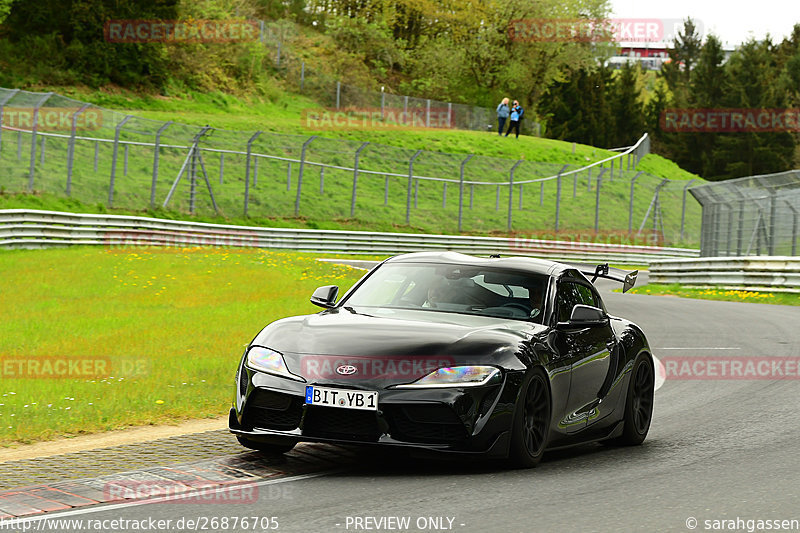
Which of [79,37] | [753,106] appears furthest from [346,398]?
[753,106]

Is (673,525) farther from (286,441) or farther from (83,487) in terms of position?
(83,487)

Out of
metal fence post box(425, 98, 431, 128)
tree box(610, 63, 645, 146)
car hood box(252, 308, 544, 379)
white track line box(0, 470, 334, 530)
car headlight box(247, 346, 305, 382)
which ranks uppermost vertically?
tree box(610, 63, 645, 146)

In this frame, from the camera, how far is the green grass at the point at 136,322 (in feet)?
33.0

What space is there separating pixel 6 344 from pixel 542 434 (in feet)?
28.0

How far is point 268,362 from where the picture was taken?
740cm

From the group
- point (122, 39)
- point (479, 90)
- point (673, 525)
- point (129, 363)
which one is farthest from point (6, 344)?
point (479, 90)

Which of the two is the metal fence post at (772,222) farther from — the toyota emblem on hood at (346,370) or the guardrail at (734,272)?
the toyota emblem on hood at (346,370)

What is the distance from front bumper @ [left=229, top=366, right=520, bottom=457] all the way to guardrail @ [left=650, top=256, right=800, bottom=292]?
2386 centimetres

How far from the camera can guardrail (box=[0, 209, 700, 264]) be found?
98.5 ft

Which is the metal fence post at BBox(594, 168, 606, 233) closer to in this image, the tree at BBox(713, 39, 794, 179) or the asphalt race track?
the asphalt race track

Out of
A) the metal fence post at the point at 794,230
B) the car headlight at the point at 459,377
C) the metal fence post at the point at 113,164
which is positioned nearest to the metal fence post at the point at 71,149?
the metal fence post at the point at 113,164

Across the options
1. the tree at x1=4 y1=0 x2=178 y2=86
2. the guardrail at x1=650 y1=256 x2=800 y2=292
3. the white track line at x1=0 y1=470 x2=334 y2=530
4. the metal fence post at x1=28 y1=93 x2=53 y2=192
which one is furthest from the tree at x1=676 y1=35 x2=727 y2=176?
the white track line at x1=0 y1=470 x2=334 y2=530

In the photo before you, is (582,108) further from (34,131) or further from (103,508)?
(103,508)

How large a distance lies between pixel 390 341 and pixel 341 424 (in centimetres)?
59
